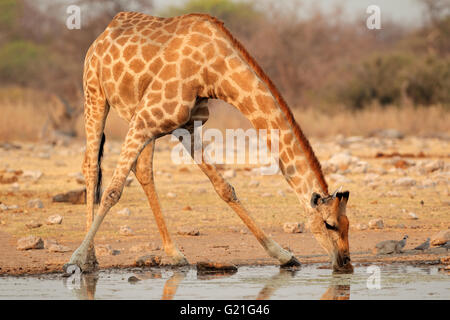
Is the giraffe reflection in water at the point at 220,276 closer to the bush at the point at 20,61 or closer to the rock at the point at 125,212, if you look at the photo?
the rock at the point at 125,212

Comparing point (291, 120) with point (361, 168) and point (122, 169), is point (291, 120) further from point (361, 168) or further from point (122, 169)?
point (361, 168)

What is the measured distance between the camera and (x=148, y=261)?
6.49m

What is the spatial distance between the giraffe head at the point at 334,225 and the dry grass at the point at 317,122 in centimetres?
1295

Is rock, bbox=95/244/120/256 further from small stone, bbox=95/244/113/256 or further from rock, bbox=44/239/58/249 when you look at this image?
rock, bbox=44/239/58/249

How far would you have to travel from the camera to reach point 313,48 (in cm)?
3106

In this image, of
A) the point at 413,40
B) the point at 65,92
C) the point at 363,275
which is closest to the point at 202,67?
the point at 363,275

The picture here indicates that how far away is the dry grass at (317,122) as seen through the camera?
18.7 meters

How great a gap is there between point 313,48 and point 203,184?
20317 millimetres

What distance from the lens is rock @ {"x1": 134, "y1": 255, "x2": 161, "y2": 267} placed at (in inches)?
254

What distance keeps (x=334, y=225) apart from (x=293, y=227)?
6.98ft

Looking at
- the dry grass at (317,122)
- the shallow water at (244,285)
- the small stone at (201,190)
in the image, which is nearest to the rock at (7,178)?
the small stone at (201,190)

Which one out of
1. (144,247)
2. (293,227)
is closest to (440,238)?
(293,227)

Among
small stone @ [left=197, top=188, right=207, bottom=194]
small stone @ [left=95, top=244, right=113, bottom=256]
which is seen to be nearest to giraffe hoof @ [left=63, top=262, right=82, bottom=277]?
small stone @ [left=95, top=244, right=113, bottom=256]
